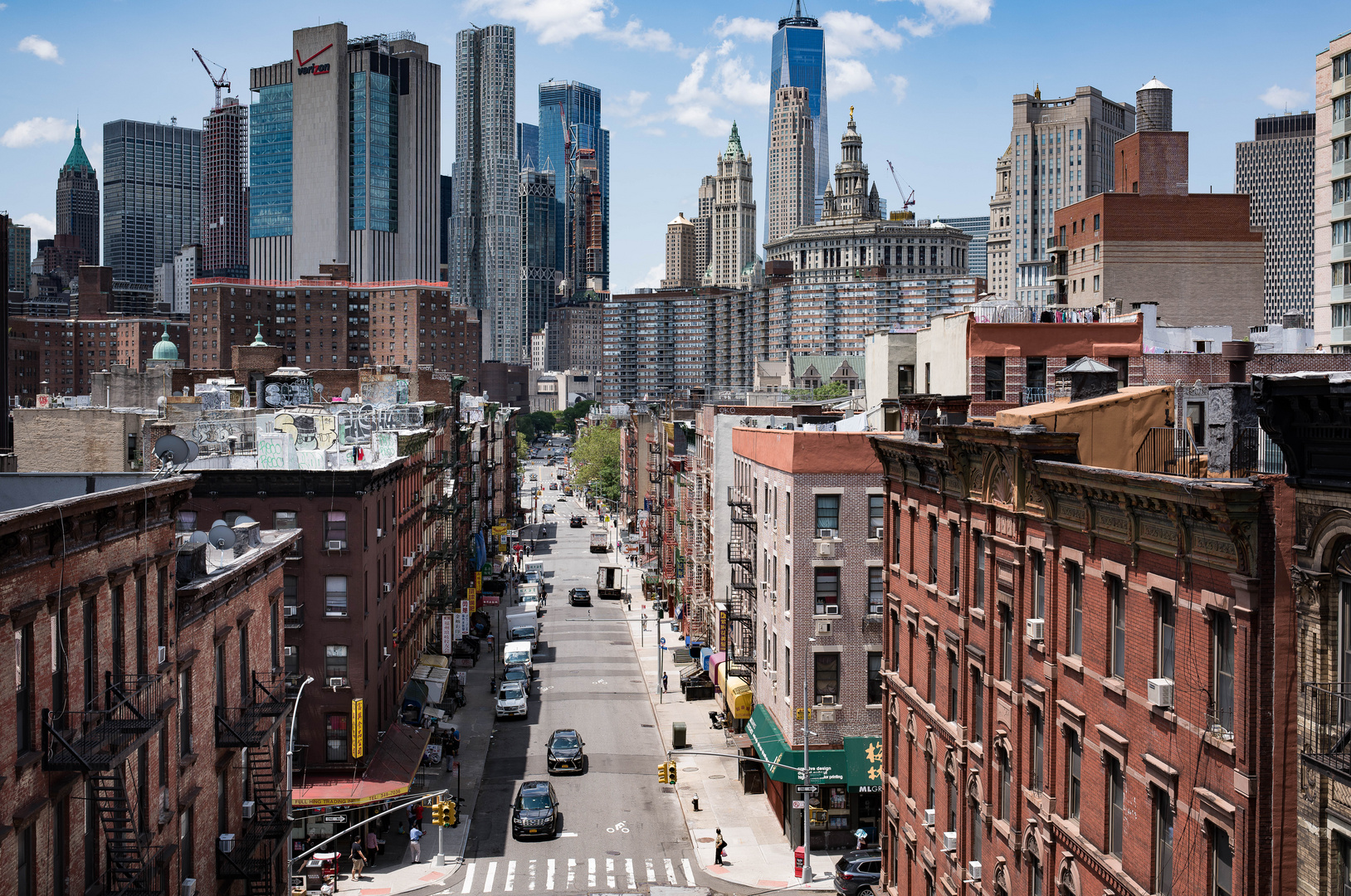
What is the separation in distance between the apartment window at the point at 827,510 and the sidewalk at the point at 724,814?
12.5 m

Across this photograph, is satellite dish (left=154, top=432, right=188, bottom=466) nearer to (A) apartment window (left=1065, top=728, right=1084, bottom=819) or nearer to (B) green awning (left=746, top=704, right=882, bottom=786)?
(B) green awning (left=746, top=704, right=882, bottom=786)

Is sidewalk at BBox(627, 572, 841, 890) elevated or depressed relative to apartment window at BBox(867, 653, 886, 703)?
depressed

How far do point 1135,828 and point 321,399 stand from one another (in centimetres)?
7633

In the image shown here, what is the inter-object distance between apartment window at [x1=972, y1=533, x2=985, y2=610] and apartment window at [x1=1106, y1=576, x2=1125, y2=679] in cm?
738

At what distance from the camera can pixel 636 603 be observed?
11225 cm

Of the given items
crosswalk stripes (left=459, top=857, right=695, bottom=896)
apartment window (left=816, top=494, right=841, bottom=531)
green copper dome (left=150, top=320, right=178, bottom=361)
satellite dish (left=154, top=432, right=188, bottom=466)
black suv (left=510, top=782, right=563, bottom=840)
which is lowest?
crosswalk stripes (left=459, top=857, right=695, bottom=896)

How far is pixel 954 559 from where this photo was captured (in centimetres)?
3216

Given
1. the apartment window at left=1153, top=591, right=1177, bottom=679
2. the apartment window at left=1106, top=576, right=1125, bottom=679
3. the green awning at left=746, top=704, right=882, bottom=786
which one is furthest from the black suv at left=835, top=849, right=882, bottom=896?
the apartment window at left=1153, top=591, right=1177, bottom=679

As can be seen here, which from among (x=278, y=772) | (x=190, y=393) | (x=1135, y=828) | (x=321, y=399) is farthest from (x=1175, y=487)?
(x=190, y=393)

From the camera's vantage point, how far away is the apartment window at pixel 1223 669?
1817 centimetres

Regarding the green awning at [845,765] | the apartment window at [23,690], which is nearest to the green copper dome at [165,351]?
the green awning at [845,765]

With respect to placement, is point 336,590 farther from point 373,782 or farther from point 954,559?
→ point 954,559

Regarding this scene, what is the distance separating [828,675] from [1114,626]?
87.0 ft

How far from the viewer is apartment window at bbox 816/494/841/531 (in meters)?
48.3
